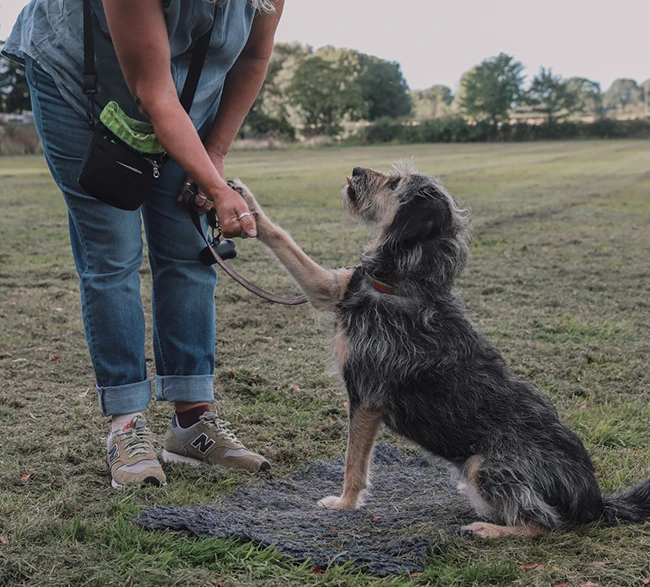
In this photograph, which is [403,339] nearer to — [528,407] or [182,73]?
[528,407]

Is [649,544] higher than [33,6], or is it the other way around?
[33,6]

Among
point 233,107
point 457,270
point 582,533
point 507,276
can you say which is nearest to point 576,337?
point 507,276

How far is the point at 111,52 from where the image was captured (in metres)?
3.14

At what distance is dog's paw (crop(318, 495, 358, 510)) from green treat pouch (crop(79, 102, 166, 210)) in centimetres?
160

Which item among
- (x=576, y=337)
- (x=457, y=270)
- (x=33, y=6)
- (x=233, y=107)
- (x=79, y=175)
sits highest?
(x=33, y=6)

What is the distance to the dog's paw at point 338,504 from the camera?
3.32 m

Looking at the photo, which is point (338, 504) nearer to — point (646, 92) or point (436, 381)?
point (436, 381)

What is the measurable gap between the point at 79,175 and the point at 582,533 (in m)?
2.59

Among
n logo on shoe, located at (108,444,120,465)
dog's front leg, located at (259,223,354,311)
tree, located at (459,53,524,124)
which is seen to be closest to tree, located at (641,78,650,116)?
tree, located at (459,53,524,124)

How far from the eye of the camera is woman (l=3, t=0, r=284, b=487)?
308 centimetres

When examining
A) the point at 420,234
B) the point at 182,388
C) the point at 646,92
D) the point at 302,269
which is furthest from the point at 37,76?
the point at 646,92

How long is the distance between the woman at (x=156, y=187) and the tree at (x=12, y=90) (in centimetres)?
5133

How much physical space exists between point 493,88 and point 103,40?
267 ft

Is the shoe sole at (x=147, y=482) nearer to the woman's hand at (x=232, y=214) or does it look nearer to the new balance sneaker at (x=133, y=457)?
the new balance sneaker at (x=133, y=457)
